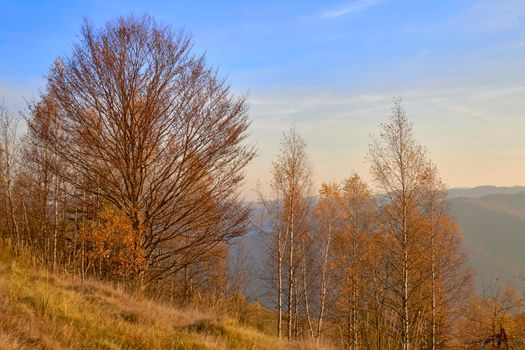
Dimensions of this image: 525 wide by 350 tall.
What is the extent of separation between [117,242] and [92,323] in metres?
6.29

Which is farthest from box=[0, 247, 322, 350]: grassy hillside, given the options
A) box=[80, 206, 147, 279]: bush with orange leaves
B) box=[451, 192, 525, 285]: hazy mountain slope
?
box=[451, 192, 525, 285]: hazy mountain slope

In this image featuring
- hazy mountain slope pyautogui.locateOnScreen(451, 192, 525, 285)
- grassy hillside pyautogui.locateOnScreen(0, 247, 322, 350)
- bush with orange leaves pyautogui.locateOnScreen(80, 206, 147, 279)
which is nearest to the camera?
grassy hillside pyautogui.locateOnScreen(0, 247, 322, 350)

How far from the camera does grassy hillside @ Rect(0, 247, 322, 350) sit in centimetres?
414

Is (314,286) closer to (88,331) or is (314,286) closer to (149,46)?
(149,46)

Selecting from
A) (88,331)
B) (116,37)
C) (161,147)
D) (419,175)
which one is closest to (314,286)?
(419,175)

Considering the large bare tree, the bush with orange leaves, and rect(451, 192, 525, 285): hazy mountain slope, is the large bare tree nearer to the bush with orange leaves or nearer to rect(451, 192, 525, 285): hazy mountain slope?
the bush with orange leaves

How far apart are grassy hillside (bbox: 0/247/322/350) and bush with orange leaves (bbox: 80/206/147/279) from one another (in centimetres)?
284

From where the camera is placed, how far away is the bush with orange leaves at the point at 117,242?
10734mm

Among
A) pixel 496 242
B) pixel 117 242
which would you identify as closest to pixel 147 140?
pixel 117 242

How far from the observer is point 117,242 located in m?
11.1

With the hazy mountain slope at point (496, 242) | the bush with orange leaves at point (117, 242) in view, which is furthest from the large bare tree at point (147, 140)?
the hazy mountain slope at point (496, 242)

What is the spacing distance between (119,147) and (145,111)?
1.26 m

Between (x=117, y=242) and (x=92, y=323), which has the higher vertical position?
(x=117, y=242)

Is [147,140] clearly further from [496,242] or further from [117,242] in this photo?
[496,242]
